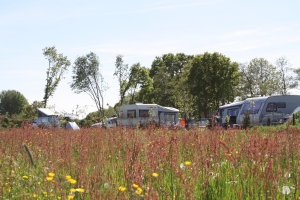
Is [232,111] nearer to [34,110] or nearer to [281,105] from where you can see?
[281,105]

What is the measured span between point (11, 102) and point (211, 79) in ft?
201

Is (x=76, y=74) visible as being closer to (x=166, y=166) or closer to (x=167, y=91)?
(x=167, y=91)

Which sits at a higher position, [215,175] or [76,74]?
[76,74]

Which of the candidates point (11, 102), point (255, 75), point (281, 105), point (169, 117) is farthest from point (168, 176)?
point (11, 102)

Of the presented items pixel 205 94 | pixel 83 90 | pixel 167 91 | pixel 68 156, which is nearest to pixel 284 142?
pixel 68 156

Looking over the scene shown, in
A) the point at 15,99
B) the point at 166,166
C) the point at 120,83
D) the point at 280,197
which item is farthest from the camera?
the point at 15,99

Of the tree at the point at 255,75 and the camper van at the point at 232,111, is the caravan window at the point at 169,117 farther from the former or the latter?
the tree at the point at 255,75

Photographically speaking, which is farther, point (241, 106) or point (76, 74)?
point (76, 74)

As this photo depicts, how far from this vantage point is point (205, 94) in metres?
46.8

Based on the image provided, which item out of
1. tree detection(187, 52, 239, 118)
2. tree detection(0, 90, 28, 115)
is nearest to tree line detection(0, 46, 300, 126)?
Result: tree detection(187, 52, 239, 118)

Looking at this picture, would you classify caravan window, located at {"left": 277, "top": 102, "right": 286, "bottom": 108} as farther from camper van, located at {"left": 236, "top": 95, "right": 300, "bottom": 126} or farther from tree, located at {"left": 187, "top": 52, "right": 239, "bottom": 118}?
tree, located at {"left": 187, "top": 52, "right": 239, "bottom": 118}

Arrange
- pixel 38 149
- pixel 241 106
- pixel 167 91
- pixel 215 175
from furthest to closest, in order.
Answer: pixel 167 91 < pixel 241 106 < pixel 38 149 < pixel 215 175

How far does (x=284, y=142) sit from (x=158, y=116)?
3136 centimetres

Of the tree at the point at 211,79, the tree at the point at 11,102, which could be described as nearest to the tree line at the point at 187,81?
the tree at the point at 211,79
